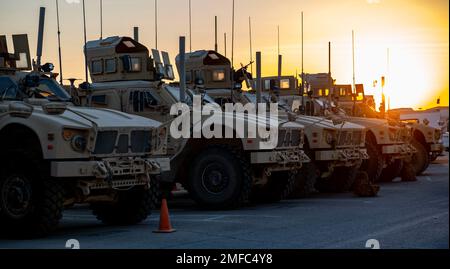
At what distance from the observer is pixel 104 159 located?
9930 millimetres

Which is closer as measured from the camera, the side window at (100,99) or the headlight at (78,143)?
the headlight at (78,143)

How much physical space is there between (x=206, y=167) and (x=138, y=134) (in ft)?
10.9

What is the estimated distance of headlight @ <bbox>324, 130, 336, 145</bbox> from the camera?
16312 mm

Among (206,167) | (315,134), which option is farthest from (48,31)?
(315,134)

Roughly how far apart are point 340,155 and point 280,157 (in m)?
2.95

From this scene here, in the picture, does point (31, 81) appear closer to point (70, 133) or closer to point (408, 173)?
point (70, 133)

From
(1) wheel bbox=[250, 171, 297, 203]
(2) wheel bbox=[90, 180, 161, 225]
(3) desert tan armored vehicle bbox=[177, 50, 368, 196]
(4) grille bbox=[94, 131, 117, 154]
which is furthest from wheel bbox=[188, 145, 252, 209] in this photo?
(4) grille bbox=[94, 131, 117, 154]

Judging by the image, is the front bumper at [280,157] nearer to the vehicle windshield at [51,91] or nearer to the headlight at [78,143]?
the vehicle windshield at [51,91]

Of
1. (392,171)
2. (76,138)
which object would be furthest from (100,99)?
(392,171)

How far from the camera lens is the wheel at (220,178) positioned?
43.8 ft

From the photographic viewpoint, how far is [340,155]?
16.4 meters

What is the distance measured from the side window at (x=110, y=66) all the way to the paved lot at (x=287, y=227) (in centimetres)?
246

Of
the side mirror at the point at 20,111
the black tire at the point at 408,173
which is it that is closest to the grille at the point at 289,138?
the side mirror at the point at 20,111
